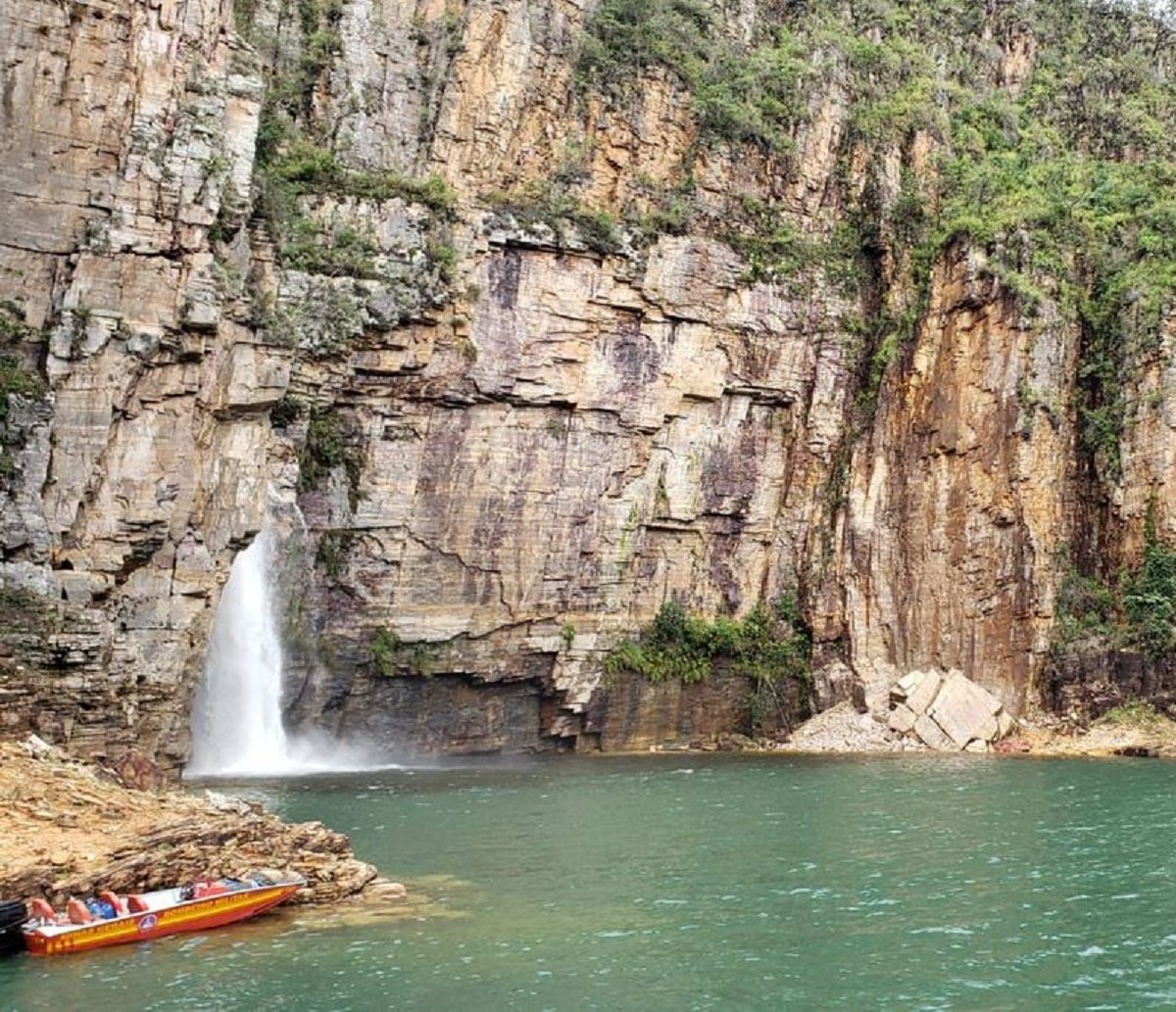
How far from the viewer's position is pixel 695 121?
45.0 metres

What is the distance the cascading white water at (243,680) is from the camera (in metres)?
35.9

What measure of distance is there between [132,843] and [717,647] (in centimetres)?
2719

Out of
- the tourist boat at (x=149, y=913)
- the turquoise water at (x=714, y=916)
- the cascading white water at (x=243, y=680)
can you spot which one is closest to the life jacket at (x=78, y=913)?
the tourist boat at (x=149, y=913)

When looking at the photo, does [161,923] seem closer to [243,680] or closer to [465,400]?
[243,680]

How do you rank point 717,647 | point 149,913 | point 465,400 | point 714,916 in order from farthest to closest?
1. point 717,647
2. point 465,400
3. point 714,916
4. point 149,913

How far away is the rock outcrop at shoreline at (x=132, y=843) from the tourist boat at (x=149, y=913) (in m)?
0.48

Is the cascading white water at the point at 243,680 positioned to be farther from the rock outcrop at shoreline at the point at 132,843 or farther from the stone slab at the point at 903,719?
the stone slab at the point at 903,719

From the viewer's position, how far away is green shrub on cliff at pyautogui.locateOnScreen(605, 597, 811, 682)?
42625mm

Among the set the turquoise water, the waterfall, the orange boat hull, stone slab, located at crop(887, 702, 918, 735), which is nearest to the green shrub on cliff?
stone slab, located at crop(887, 702, 918, 735)

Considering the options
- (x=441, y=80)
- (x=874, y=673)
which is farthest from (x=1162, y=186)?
(x=441, y=80)

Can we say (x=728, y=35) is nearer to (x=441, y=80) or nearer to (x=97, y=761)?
(x=441, y=80)

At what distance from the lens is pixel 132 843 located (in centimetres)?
1883

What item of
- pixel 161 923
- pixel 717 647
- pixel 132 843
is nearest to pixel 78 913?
pixel 161 923

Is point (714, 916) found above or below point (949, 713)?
below
